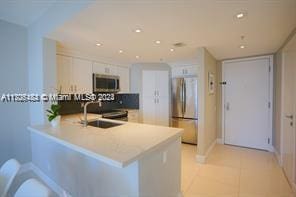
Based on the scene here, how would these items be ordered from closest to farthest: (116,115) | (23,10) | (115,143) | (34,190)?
(34,190) → (115,143) → (23,10) → (116,115)

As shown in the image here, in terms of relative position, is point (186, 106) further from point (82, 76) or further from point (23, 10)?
point (23, 10)

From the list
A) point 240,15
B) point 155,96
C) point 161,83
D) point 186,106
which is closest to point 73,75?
point 155,96

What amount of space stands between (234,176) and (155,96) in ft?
8.63

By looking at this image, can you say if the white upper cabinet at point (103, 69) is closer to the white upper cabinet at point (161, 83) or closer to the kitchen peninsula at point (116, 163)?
the white upper cabinet at point (161, 83)

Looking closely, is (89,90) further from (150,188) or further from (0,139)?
(150,188)

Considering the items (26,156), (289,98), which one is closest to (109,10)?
(26,156)

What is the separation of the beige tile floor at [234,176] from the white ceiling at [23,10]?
10.0 ft

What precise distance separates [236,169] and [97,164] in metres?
2.43

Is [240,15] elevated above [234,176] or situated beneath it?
elevated above

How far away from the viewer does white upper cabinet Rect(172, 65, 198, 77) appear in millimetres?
4339

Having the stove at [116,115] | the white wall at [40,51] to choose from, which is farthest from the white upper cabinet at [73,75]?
the stove at [116,115]

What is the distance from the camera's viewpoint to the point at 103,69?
388 centimetres

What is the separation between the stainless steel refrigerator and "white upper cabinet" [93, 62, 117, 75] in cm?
165

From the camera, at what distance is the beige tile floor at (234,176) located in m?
2.20
